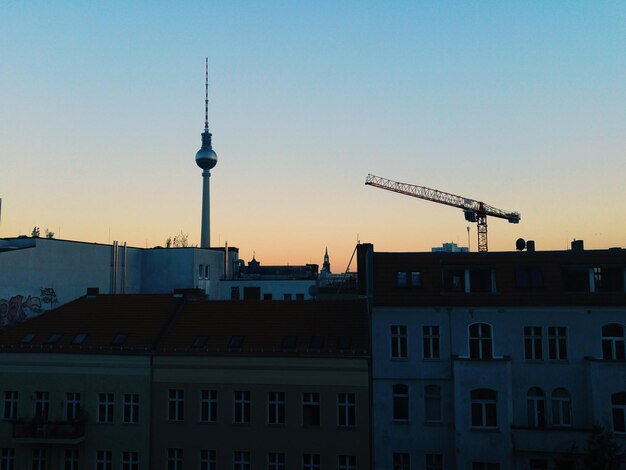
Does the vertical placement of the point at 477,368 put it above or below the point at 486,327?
below

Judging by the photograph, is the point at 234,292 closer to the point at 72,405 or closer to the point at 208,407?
the point at 72,405

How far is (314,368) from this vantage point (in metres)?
34.2

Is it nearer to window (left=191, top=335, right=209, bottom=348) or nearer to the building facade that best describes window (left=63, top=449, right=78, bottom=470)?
window (left=191, top=335, right=209, bottom=348)

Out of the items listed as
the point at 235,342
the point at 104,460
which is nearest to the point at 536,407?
the point at 235,342

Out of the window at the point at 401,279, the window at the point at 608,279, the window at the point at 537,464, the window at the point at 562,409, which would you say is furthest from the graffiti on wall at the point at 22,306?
the window at the point at 608,279

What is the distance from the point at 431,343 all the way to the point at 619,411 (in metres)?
10.5

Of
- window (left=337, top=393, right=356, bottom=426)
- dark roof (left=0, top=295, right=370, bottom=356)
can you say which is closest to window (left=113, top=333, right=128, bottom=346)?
dark roof (left=0, top=295, right=370, bottom=356)

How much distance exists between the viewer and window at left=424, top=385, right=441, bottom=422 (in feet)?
108

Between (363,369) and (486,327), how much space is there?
24.8 ft

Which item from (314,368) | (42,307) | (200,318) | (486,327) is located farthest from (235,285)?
(486,327)

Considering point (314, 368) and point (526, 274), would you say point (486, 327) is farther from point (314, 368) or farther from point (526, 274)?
point (314, 368)

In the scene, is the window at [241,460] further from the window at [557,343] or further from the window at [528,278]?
the window at [528,278]

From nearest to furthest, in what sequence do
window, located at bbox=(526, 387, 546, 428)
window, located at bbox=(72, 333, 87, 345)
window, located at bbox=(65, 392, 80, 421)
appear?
window, located at bbox=(526, 387, 546, 428) < window, located at bbox=(65, 392, 80, 421) < window, located at bbox=(72, 333, 87, 345)

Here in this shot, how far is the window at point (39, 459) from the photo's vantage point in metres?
35.7
